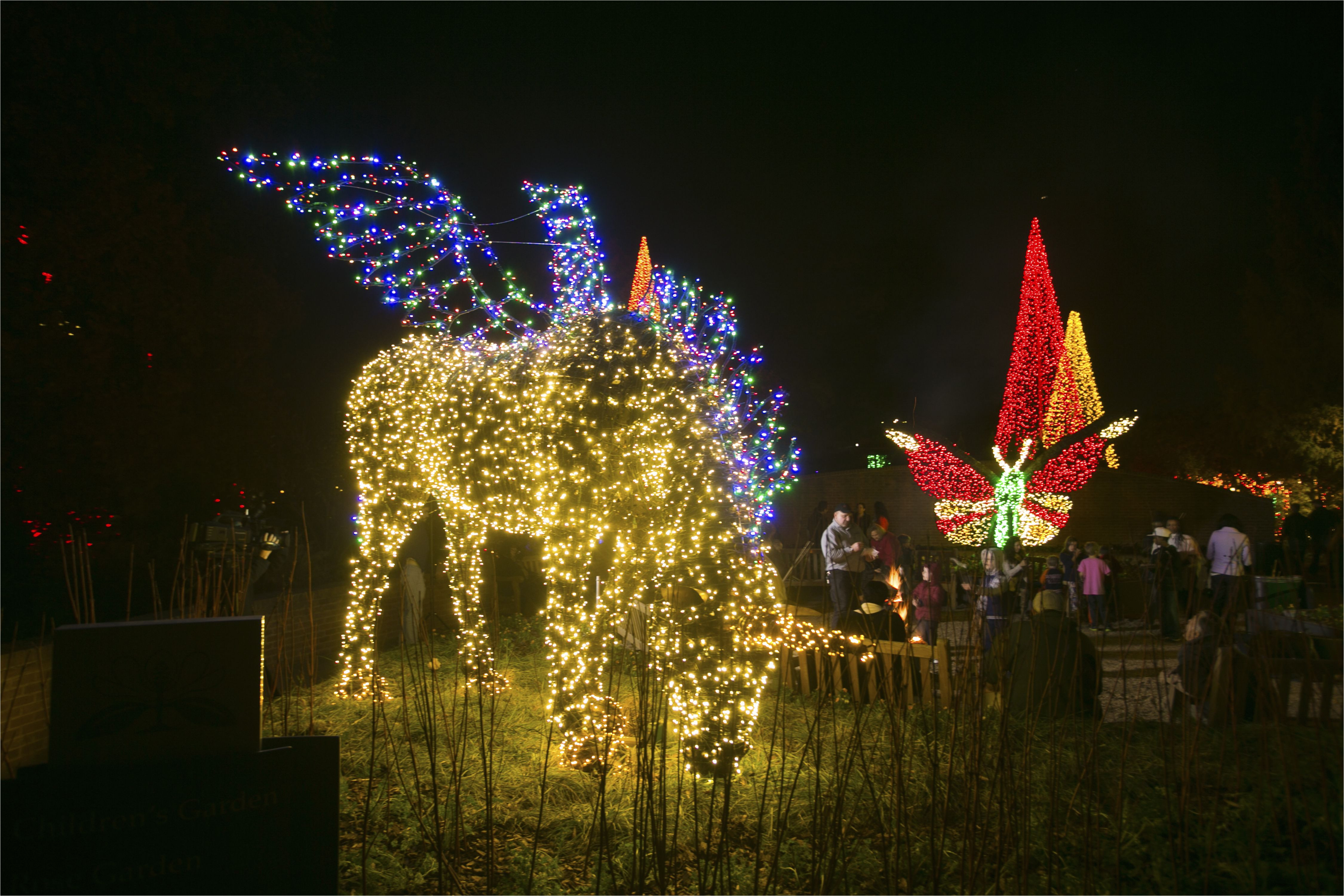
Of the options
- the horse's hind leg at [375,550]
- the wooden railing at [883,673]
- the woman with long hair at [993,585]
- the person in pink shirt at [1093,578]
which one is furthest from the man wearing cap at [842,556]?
the horse's hind leg at [375,550]

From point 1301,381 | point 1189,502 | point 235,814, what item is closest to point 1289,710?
point 235,814

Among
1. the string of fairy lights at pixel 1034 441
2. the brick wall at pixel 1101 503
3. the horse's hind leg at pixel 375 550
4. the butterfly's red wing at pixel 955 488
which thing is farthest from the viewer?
the brick wall at pixel 1101 503

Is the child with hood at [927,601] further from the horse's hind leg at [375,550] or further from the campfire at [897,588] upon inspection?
the horse's hind leg at [375,550]

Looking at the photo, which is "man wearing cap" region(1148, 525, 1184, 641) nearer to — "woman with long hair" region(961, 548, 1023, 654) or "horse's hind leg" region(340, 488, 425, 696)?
"woman with long hair" region(961, 548, 1023, 654)

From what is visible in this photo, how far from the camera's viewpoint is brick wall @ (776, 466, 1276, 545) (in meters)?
20.1

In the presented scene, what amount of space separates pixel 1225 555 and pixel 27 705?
11.0 meters

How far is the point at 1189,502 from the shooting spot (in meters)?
20.2

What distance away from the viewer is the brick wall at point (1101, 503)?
20094 mm

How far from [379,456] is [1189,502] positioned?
70.4 feet

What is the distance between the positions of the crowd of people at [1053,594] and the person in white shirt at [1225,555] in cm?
2

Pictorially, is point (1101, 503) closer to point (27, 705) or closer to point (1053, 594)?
point (1053, 594)

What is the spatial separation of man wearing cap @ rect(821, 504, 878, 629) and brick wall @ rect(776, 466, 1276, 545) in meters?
8.22

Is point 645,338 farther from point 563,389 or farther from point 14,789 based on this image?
point 14,789

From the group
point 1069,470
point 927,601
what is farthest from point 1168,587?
point 1069,470
